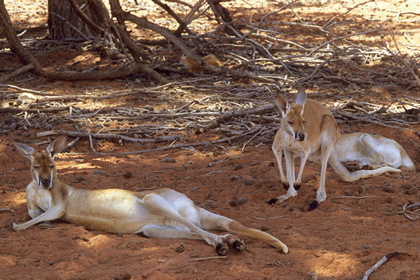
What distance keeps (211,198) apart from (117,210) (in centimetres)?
117

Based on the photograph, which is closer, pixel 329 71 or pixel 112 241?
pixel 112 241

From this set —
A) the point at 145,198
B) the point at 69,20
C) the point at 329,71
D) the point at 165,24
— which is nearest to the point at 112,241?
the point at 145,198

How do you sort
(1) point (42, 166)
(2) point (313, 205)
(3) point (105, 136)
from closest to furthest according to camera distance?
(1) point (42, 166), (2) point (313, 205), (3) point (105, 136)

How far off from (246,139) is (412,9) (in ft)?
30.6

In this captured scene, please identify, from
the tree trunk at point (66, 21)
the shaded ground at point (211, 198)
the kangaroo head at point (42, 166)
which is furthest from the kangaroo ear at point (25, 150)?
the tree trunk at point (66, 21)

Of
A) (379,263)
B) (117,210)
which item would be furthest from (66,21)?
(379,263)

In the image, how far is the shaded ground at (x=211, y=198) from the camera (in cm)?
380

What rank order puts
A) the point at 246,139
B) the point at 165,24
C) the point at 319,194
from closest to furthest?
the point at 319,194 → the point at 246,139 → the point at 165,24

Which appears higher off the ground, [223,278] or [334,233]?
[223,278]

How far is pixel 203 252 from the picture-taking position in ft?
13.3

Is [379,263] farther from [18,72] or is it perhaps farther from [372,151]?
[18,72]

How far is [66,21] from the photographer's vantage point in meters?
11.1

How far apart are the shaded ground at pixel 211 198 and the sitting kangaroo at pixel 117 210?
0.12 meters

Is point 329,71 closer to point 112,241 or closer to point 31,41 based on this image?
point 31,41
